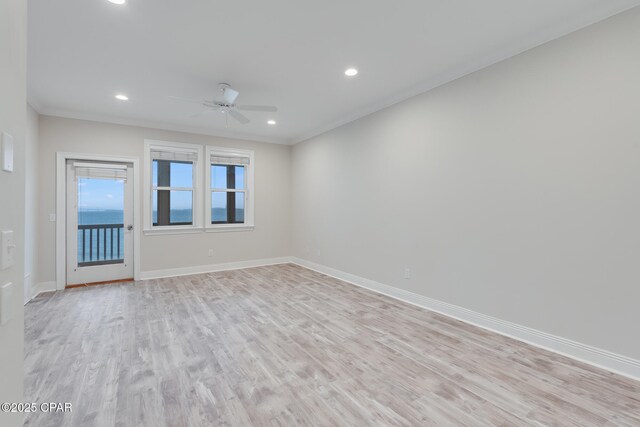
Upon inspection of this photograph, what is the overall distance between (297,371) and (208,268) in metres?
4.04

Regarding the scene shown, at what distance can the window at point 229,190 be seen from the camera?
19.4ft

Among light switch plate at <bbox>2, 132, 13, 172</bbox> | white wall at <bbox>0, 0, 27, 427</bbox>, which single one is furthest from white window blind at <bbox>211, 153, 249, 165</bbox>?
light switch plate at <bbox>2, 132, 13, 172</bbox>

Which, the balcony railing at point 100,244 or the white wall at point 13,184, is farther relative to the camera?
the balcony railing at point 100,244

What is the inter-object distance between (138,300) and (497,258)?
448 cm

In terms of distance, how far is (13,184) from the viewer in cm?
92

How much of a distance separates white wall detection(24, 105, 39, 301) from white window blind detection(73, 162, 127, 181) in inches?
21.1

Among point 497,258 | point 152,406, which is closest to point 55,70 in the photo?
point 152,406

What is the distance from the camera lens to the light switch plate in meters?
0.84

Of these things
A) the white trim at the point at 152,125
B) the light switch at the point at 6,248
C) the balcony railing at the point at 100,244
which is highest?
the white trim at the point at 152,125

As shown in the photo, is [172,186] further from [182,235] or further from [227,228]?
Result: [227,228]

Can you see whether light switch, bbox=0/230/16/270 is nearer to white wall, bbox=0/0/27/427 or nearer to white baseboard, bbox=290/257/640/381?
white wall, bbox=0/0/27/427

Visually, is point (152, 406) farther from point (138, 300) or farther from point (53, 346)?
point (138, 300)

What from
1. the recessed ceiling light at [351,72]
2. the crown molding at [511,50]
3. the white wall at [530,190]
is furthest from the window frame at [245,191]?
the recessed ceiling light at [351,72]

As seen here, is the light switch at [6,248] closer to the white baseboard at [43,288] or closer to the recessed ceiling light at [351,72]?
the recessed ceiling light at [351,72]
